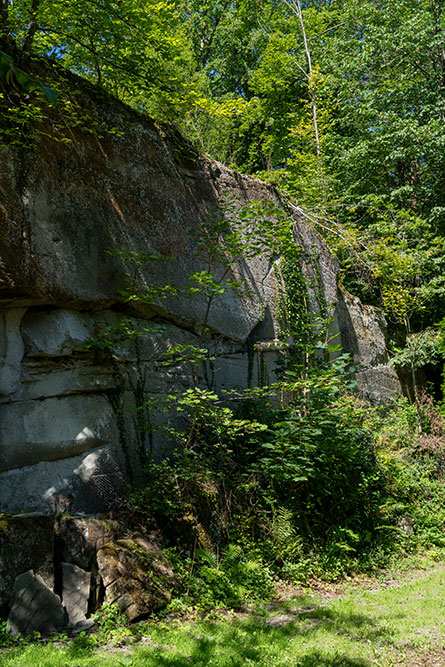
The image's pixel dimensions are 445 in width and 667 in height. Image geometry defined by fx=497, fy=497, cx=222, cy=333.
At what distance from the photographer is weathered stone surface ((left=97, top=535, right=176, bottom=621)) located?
456cm

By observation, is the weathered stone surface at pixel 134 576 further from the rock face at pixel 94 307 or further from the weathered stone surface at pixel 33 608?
the rock face at pixel 94 307

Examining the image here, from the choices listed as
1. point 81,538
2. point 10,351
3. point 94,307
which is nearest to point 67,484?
point 81,538

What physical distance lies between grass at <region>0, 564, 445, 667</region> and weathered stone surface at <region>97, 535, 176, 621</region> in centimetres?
23

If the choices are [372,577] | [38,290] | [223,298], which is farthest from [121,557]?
[223,298]

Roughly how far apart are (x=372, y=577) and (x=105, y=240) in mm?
5744

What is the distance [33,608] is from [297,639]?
232cm

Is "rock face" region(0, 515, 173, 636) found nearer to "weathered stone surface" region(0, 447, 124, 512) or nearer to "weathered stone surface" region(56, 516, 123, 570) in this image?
"weathered stone surface" region(56, 516, 123, 570)

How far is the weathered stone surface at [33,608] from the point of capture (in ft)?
13.5

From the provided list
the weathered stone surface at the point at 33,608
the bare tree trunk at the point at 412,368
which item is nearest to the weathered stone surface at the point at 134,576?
the weathered stone surface at the point at 33,608

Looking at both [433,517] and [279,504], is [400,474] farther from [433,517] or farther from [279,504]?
[279,504]

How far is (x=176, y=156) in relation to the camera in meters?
→ 8.20

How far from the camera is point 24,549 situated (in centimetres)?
446

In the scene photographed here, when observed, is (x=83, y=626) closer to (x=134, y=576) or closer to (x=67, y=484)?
(x=134, y=576)

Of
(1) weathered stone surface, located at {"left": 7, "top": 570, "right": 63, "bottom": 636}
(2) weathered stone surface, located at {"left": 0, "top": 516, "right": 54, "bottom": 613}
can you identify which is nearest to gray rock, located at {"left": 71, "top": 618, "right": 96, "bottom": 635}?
(1) weathered stone surface, located at {"left": 7, "top": 570, "right": 63, "bottom": 636}
